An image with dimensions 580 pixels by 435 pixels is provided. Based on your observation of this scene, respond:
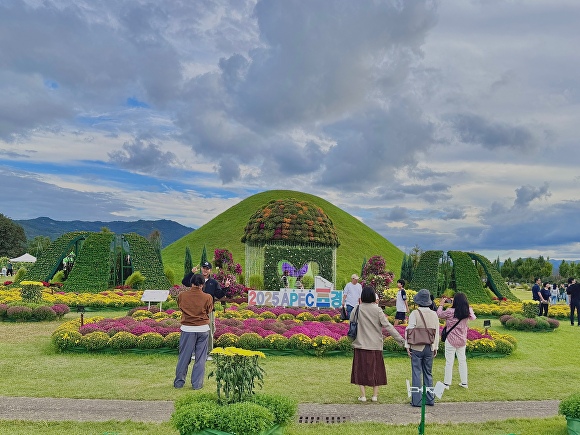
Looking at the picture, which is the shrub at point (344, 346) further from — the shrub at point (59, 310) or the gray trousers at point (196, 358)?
the shrub at point (59, 310)

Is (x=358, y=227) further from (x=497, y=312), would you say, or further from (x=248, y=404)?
(x=248, y=404)

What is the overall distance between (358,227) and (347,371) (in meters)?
56.2

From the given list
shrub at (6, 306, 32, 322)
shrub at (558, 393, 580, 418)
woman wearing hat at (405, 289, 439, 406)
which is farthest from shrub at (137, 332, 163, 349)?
shrub at (558, 393, 580, 418)

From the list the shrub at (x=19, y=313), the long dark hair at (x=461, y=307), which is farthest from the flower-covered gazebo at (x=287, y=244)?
the long dark hair at (x=461, y=307)

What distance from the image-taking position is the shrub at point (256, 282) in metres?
25.8

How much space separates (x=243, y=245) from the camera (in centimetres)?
5650

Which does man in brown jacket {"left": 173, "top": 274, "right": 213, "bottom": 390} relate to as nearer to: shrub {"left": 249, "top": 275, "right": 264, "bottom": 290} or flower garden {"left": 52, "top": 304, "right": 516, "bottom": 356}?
flower garden {"left": 52, "top": 304, "right": 516, "bottom": 356}

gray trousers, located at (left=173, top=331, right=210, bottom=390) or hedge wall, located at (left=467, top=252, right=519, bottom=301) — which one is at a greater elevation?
hedge wall, located at (left=467, top=252, right=519, bottom=301)

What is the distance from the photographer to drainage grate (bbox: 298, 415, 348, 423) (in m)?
7.12

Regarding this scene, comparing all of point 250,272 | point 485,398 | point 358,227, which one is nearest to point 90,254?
point 250,272

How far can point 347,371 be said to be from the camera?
10242 millimetres

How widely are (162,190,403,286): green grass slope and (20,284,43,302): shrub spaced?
93.7 ft

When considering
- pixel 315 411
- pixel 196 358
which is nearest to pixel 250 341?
pixel 196 358

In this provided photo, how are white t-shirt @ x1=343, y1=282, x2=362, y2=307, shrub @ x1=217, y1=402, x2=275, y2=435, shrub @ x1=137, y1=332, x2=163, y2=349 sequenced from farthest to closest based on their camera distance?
white t-shirt @ x1=343, y1=282, x2=362, y2=307
shrub @ x1=137, y1=332, x2=163, y2=349
shrub @ x1=217, y1=402, x2=275, y2=435
